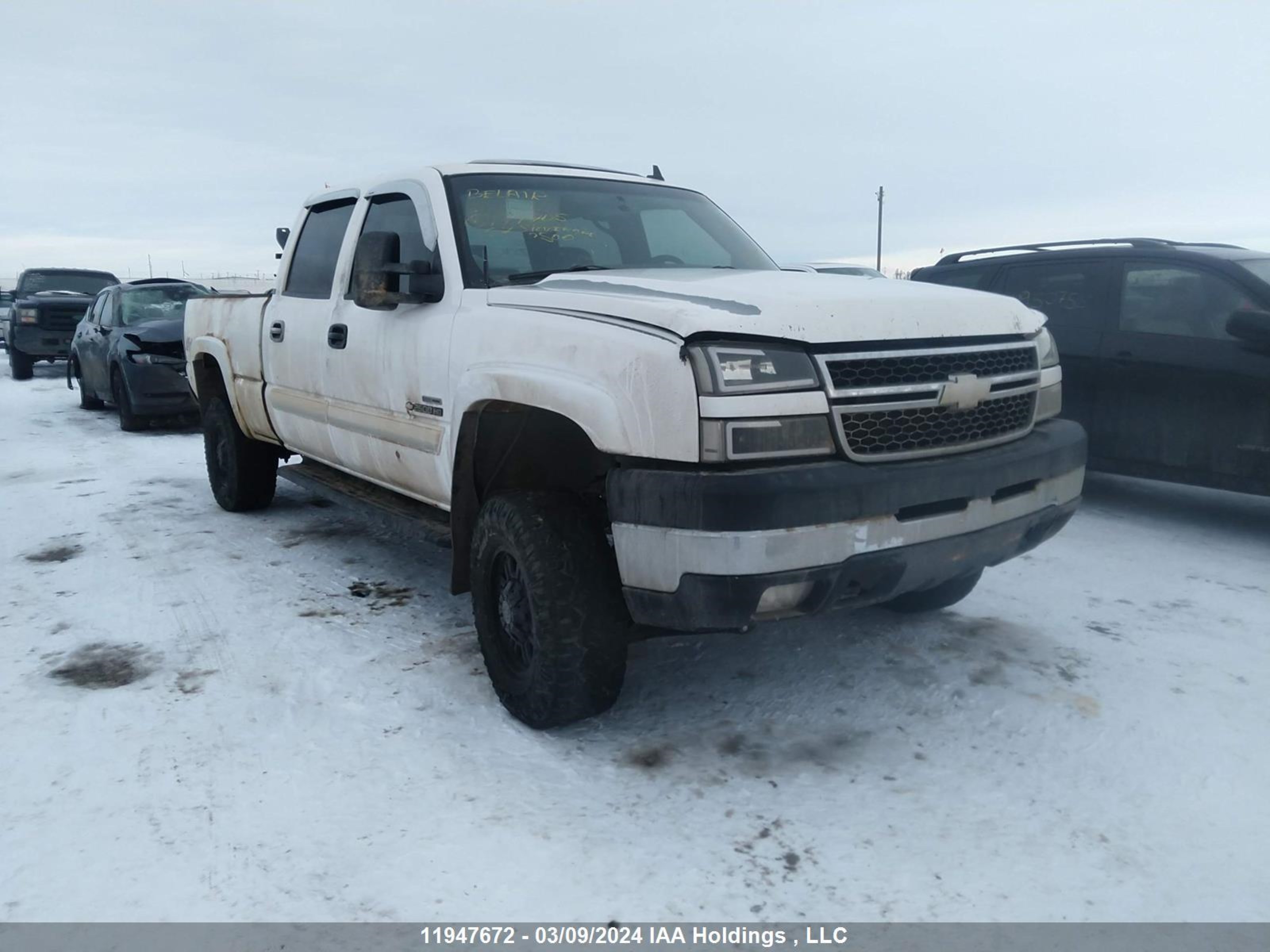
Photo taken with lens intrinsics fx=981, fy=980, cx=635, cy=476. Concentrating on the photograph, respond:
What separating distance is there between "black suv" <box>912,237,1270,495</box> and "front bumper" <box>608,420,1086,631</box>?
129 inches

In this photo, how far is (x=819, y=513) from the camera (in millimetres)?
2631

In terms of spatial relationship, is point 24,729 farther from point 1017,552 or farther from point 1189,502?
point 1189,502

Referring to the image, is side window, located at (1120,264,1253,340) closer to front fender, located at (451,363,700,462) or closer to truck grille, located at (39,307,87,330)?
front fender, located at (451,363,700,462)

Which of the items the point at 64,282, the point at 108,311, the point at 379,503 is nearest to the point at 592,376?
the point at 379,503

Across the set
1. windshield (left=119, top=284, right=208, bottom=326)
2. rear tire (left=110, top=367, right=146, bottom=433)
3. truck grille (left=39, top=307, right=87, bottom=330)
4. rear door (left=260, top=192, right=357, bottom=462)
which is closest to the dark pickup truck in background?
truck grille (left=39, top=307, right=87, bottom=330)

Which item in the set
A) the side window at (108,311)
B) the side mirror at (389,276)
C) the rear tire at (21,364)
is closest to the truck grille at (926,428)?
the side mirror at (389,276)

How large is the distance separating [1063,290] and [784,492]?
4831 mm

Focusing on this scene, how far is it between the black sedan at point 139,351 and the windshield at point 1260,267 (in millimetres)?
8800

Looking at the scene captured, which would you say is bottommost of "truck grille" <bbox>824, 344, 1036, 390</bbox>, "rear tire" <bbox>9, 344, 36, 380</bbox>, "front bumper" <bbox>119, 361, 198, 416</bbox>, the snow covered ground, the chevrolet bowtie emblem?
"rear tire" <bbox>9, 344, 36, 380</bbox>

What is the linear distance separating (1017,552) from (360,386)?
273cm

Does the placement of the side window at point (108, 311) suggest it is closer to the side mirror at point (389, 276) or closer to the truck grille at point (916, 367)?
the side mirror at point (389, 276)

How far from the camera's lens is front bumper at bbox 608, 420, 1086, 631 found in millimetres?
2590

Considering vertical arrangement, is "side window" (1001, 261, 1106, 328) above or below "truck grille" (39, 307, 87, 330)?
above

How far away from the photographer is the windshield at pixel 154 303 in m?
11.5
